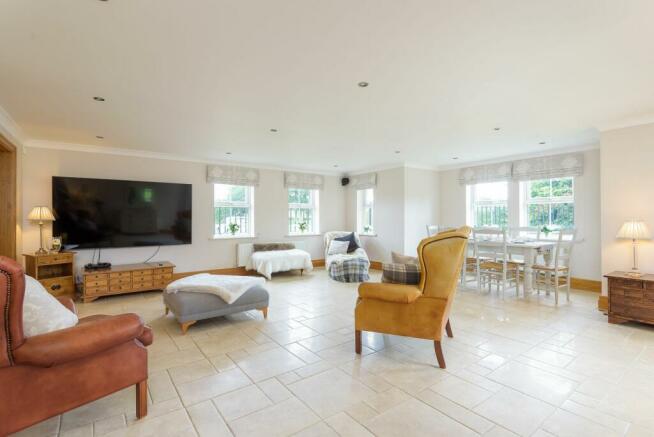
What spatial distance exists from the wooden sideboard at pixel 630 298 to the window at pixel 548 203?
206 cm

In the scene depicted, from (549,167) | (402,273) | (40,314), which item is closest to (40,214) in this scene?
(40,314)

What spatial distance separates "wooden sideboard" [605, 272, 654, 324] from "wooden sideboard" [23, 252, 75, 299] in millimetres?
7023

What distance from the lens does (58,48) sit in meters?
2.26

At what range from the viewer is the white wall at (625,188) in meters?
3.75

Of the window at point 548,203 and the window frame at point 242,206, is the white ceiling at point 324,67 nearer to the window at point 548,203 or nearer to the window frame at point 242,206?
the window at point 548,203

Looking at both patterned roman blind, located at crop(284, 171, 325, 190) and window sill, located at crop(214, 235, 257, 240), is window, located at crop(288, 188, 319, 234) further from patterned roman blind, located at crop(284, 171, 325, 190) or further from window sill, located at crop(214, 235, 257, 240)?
window sill, located at crop(214, 235, 257, 240)

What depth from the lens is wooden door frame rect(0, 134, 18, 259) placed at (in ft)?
13.5

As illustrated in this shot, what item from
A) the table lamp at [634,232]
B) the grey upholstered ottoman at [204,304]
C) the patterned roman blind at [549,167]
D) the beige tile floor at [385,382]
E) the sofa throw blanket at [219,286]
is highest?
the patterned roman blind at [549,167]

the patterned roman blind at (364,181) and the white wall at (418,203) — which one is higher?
the patterned roman blind at (364,181)

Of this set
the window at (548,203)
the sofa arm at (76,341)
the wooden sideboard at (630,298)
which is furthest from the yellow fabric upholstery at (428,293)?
the window at (548,203)

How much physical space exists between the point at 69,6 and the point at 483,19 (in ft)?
7.82

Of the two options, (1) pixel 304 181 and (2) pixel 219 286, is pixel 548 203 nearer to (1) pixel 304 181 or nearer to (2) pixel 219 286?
(1) pixel 304 181

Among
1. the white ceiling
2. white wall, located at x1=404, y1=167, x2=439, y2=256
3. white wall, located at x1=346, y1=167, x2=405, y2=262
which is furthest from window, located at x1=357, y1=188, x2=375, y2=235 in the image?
the white ceiling

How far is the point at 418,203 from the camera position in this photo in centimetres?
712
